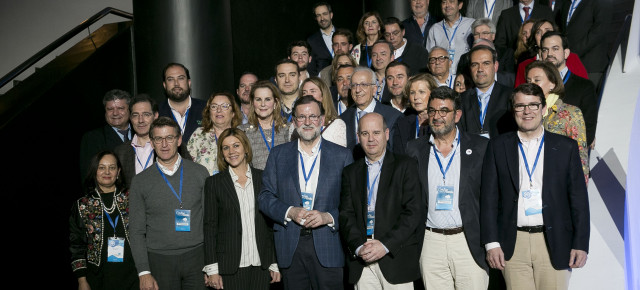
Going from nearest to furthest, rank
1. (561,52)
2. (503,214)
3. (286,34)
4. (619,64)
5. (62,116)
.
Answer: (503,214) < (561,52) < (619,64) < (62,116) < (286,34)

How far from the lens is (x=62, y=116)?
6.03 meters

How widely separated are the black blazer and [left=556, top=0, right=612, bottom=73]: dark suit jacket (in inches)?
145

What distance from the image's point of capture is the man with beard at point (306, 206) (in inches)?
149

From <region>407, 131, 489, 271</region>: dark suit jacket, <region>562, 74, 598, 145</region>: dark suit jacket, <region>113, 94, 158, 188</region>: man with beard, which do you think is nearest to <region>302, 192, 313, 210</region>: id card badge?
<region>407, 131, 489, 271</region>: dark suit jacket

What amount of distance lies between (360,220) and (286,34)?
5691 millimetres

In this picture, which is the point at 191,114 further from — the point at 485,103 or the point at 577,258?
the point at 577,258

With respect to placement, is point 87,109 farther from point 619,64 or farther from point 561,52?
point 619,64

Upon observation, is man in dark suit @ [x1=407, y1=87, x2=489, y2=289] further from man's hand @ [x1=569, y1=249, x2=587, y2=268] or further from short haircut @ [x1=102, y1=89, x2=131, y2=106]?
short haircut @ [x1=102, y1=89, x2=131, y2=106]

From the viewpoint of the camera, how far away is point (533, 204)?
3494mm

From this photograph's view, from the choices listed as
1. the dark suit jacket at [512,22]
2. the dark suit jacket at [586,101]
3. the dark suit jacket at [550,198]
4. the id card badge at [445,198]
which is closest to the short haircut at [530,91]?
the dark suit jacket at [550,198]

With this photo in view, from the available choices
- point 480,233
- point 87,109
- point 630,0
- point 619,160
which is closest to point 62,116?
point 87,109

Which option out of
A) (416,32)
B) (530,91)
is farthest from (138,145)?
(416,32)

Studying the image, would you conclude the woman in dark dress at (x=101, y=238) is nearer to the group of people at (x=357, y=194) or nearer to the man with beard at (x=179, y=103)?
the group of people at (x=357, y=194)

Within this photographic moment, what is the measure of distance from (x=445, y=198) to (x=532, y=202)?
485 millimetres
